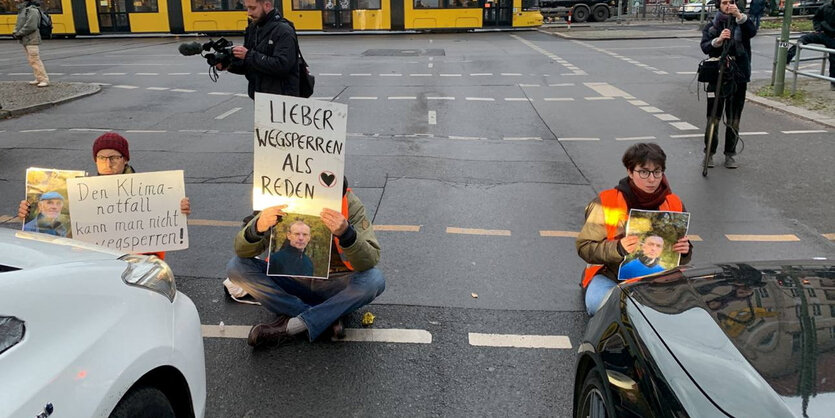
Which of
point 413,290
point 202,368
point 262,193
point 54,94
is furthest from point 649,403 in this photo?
point 54,94

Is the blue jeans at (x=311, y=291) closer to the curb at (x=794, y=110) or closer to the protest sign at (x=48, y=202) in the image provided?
the protest sign at (x=48, y=202)

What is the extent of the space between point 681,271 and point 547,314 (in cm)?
168

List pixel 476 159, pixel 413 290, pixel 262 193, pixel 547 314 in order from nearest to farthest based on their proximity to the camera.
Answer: pixel 262 193
pixel 547 314
pixel 413 290
pixel 476 159

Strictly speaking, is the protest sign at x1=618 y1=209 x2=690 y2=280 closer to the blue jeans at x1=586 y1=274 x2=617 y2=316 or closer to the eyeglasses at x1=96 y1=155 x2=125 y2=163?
the blue jeans at x1=586 y1=274 x2=617 y2=316

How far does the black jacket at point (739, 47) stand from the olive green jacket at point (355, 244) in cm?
536

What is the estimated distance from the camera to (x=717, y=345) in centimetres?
213

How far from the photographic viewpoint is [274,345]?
400cm

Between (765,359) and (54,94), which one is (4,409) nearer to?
(765,359)

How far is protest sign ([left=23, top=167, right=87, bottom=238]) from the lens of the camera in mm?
4086

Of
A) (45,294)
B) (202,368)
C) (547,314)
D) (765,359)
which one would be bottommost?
(547,314)

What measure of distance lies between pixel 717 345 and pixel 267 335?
2.59m

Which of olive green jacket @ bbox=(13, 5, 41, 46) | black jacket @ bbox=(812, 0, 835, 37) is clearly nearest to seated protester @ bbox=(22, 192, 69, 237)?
olive green jacket @ bbox=(13, 5, 41, 46)

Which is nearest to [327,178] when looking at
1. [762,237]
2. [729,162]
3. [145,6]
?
[762,237]

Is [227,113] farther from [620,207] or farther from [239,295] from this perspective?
[620,207]
